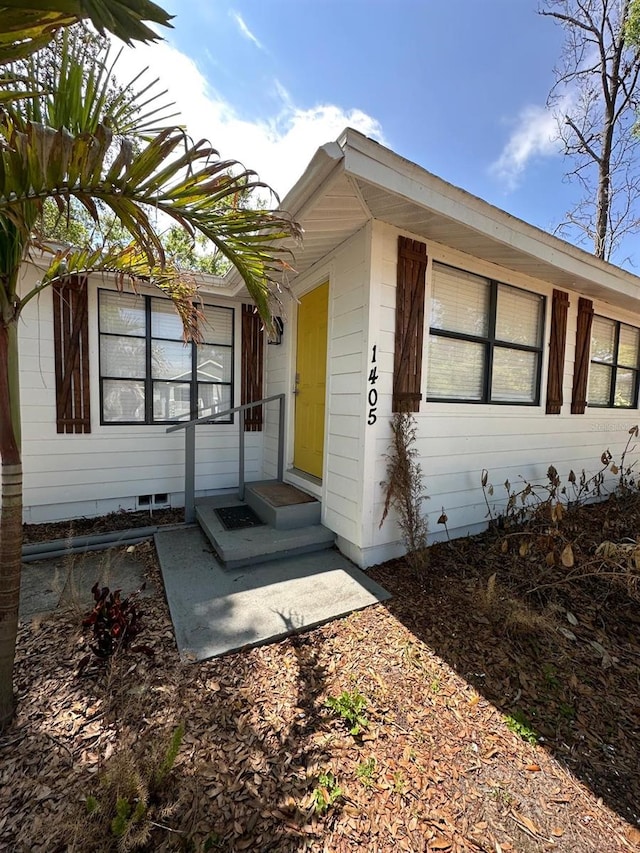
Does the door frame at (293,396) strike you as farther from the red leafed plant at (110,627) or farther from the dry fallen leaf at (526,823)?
the dry fallen leaf at (526,823)

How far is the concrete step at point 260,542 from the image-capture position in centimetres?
296

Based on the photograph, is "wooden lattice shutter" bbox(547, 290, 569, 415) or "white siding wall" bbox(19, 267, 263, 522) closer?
"white siding wall" bbox(19, 267, 263, 522)

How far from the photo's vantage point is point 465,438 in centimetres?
368

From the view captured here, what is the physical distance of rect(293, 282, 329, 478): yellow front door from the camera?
3787 millimetres

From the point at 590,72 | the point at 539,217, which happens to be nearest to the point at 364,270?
the point at 539,217

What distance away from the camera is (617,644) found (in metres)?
2.30

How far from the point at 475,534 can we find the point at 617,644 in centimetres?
164

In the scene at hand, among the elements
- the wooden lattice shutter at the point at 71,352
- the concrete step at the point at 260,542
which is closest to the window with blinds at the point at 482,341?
the concrete step at the point at 260,542

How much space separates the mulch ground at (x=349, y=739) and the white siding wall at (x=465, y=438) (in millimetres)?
1103

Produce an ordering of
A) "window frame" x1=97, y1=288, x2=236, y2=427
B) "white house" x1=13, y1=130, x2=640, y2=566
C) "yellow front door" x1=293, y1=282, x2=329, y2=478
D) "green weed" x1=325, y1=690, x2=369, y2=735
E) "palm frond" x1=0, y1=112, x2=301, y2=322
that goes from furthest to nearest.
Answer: "window frame" x1=97, y1=288, x2=236, y2=427 < "yellow front door" x1=293, y1=282, x2=329, y2=478 < "white house" x1=13, y1=130, x2=640, y2=566 < "green weed" x1=325, y1=690, x2=369, y2=735 < "palm frond" x1=0, y1=112, x2=301, y2=322

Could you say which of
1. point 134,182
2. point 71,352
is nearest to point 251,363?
point 71,352

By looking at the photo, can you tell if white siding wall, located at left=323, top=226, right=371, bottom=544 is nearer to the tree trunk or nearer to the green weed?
the green weed

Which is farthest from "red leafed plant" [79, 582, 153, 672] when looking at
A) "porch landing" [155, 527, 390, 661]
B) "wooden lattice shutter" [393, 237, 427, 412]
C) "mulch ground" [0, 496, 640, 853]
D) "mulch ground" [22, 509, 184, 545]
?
"wooden lattice shutter" [393, 237, 427, 412]

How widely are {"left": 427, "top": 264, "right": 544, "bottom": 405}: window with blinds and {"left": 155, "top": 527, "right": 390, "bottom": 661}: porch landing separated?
1.90 metres
